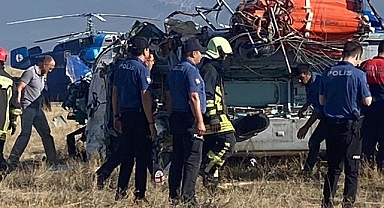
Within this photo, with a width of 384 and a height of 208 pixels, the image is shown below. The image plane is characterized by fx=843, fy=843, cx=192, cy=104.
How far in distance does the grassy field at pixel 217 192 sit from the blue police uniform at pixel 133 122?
0.83 feet

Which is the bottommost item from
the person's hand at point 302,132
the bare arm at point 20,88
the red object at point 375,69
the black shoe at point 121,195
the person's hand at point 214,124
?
the black shoe at point 121,195

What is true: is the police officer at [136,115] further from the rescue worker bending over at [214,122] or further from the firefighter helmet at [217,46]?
the firefighter helmet at [217,46]

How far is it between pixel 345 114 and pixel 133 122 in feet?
6.57

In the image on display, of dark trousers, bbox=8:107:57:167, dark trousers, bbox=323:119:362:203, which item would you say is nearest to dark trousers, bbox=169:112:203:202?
dark trousers, bbox=323:119:362:203

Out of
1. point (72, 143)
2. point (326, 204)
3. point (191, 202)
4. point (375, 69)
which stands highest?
point (375, 69)

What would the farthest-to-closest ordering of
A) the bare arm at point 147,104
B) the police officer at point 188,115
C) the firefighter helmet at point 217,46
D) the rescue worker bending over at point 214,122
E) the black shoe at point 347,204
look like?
the firefighter helmet at point 217,46
the rescue worker bending over at point 214,122
the bare arm at point 147,104
the police officer at point 188,115
the black shoe at point 347,204

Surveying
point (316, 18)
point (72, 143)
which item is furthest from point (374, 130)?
point (72, 143)

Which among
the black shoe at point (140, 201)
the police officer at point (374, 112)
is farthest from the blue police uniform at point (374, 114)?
the black shoe at point (140, 201)

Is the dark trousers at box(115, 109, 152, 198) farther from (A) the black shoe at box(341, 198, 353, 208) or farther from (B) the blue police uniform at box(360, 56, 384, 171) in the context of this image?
(B) the blue police uniform at box(360, 56, 384, 171)

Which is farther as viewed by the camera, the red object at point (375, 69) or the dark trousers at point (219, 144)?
the red object at point (375, 69)

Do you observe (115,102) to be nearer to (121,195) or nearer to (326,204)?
(121,195)

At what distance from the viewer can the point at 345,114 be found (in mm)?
7324

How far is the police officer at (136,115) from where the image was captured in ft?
25.9

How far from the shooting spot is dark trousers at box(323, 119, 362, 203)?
7.35 m
